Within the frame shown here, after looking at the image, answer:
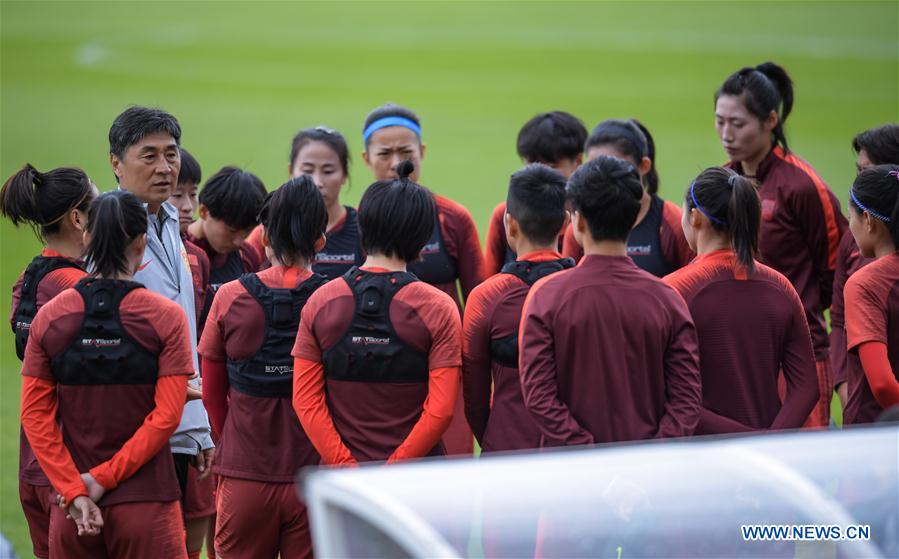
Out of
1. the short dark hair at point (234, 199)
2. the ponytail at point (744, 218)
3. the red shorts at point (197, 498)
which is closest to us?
the ponytail at point (744, 218)

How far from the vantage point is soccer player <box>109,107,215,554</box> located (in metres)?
3.29

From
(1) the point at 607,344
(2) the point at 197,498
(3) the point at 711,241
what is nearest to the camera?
(1) the point at 607,344

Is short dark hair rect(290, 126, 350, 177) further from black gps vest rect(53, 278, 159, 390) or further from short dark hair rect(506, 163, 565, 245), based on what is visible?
black gps vest rect(53, 278, 159, 390)

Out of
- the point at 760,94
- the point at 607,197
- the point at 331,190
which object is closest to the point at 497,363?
the point at 607,197

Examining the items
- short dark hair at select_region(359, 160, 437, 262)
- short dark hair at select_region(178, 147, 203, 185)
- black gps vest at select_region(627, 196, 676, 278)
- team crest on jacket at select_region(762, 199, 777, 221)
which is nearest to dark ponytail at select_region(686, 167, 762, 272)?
short dark hair at select_region(359, 160, 437, 262)

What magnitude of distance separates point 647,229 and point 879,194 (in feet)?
3.17

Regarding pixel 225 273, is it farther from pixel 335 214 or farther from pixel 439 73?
pixel 439 73

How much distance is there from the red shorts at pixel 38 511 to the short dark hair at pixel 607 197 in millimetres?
1682

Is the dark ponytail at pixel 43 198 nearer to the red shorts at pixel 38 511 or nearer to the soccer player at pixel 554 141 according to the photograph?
the red shorts at pixel 38 511

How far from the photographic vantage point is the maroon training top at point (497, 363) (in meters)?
3.03

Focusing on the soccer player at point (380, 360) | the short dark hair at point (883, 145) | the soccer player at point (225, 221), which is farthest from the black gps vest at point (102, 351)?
the short dark hair at point (883, 145)

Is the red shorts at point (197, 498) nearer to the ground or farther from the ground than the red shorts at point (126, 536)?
nearer to the ground

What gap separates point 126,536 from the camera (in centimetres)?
282

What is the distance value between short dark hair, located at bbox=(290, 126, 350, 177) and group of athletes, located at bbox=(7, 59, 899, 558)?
101 centimetres
